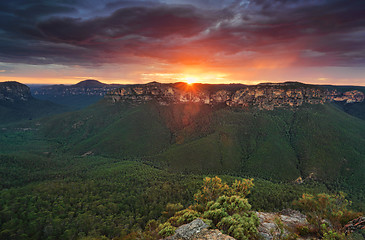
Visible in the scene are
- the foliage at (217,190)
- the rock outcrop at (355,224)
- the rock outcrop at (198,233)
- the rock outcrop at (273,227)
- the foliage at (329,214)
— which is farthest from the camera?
the foliage at (217,190)

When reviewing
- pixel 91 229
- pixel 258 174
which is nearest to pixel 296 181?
pixel 258 174

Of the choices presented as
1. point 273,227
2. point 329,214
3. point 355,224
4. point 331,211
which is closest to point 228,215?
point 273,227

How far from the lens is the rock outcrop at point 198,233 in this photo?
27578 millimetres

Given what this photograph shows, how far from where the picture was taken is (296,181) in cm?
13638

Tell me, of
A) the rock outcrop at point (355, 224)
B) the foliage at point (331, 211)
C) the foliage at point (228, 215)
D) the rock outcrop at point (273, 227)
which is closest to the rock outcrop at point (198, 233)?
the foliage at point (228, 215)

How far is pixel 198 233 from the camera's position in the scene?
29312 mm

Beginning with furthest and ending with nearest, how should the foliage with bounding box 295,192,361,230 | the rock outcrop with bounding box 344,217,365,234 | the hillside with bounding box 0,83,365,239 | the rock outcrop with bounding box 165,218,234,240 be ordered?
the hillside with bounding box 0,83,365,239, the foliage with bounding box 295,192,361,230, the rock outcrop with bounding box 344,217,365,234, the rock outcrop with bounding box 165,218,234,240

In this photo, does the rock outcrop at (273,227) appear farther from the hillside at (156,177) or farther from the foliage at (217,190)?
the hillside at (156,177)

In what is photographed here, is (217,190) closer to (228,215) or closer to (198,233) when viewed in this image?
(228,215)

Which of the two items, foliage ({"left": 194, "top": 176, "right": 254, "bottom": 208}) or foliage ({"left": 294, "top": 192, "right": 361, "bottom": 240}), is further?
foliage ({"left": 194, "top": 176, "right": 254, "bottom": 208})

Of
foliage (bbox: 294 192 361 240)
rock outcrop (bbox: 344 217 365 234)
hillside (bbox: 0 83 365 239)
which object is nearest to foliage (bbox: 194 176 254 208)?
foliage (bbox: 294 192 361 240)

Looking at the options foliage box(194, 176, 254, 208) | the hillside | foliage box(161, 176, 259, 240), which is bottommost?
the hillside

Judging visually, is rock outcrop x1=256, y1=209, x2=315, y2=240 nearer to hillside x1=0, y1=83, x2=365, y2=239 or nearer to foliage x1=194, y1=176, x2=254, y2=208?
foliage x1=194, y1=176, x2=254, y2=208

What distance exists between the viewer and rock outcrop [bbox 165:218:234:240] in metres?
A: 27.6
